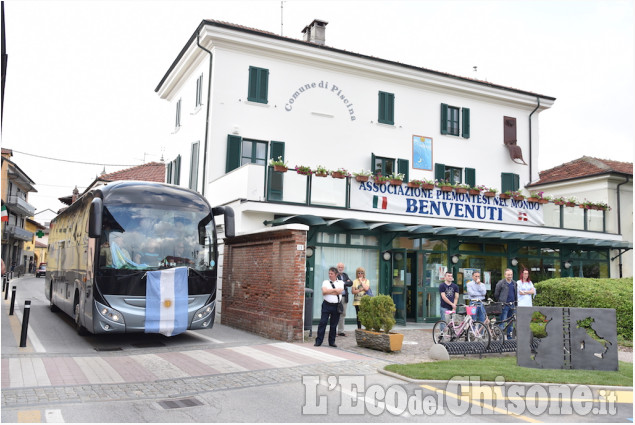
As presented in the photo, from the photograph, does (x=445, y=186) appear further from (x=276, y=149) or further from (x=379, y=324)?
(x=379, y=324)

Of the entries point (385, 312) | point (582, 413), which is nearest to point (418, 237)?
point (385, 312)

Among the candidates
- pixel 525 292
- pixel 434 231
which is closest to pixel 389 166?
pixel 434 231

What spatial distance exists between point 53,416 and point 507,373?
6.57 m

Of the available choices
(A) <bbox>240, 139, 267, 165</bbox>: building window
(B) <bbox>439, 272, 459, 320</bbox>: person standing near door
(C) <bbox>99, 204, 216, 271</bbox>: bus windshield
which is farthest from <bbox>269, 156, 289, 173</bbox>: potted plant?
(B) <bbox>439, 272, 459, 320</bbox>: person standing near door

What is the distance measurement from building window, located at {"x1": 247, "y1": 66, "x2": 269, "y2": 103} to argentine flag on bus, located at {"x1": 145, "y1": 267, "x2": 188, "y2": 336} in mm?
9316

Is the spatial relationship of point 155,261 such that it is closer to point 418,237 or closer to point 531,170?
point 418,237

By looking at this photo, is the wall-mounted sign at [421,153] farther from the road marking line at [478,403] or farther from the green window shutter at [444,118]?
the road marking line at [478,403]

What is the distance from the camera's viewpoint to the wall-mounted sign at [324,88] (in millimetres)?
19984

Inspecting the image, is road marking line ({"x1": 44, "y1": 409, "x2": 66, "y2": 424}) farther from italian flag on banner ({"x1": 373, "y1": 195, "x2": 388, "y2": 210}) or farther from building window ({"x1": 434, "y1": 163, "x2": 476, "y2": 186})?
building window ({"x1": 434, "y1": 163, "x2": 476, "y2": 186})

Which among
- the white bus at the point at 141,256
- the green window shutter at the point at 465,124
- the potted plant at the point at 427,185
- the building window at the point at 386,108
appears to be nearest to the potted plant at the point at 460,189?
the potted plant at the point at 427,185

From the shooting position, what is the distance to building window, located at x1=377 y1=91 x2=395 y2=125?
2150 cm

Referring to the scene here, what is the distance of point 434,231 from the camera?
16.5 m

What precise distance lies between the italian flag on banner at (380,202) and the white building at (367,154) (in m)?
0.05

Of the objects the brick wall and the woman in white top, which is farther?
the woman in white top
